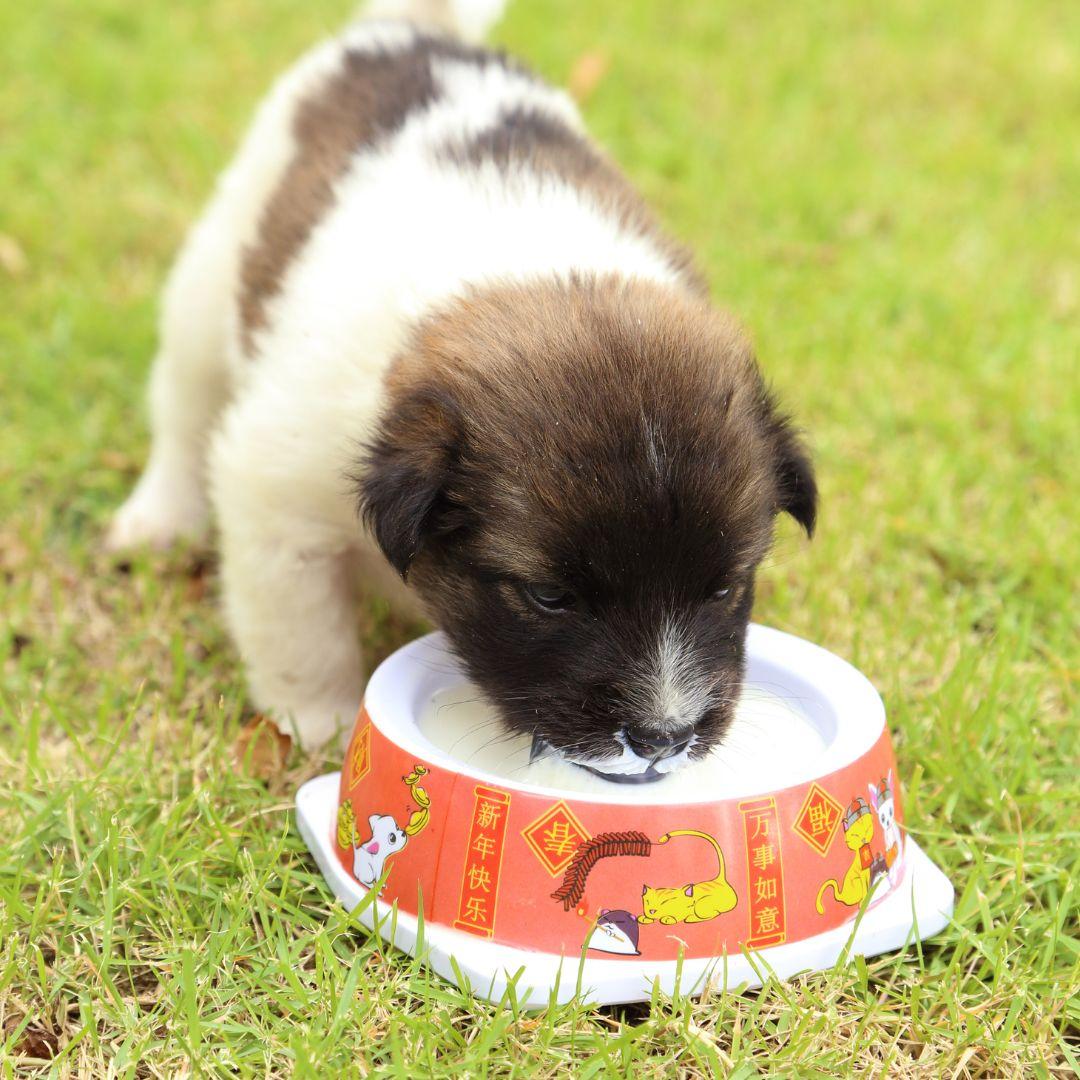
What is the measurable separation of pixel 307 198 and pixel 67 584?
1.55m

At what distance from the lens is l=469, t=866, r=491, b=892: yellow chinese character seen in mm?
2806

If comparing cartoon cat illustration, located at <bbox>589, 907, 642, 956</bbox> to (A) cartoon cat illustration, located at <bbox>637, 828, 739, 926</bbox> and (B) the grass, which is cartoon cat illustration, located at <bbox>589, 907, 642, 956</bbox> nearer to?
(A) cartoon cat illustration, located at <bbox>637, 828, 739, 926</bbox>

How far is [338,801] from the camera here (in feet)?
10.7

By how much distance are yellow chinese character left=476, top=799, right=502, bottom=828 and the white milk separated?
26 cm

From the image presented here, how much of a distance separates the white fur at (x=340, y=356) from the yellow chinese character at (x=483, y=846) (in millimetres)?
1004

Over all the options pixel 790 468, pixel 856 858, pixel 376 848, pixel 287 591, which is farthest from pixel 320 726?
pixel 856 858

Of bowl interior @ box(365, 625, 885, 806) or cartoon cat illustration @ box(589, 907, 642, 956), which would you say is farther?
bowl interior @ box(365, 625, 885, 806)

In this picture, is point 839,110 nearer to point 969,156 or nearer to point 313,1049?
point 969,156

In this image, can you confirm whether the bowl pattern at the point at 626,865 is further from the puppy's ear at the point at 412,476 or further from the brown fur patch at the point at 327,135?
the brown fur patch at the point at 327,135

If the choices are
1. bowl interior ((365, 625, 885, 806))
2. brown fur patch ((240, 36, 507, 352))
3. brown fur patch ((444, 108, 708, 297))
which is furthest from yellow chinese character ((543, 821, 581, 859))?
brown fur patch ((240, 36, 507, 352))

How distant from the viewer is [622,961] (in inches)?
109

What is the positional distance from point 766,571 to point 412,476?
1.95 m

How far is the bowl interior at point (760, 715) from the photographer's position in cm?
300

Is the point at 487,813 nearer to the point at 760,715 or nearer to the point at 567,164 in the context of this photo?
the point at 760,715
